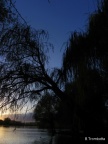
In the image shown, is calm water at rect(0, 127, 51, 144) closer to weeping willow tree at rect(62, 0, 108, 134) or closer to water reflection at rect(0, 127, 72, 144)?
water reflection at rect(0, 127, 72, 144)

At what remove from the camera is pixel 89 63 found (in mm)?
5535

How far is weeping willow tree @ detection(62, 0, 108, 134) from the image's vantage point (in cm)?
520

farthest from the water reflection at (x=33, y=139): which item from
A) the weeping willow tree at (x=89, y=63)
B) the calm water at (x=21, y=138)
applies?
the weeping willow tree at (x=89, y=63)

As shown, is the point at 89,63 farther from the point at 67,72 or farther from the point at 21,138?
the point at 21,138

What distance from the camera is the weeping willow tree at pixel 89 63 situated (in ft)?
17.0

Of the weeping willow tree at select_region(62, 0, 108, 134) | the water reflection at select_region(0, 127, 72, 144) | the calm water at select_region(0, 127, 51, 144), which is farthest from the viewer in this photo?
the calm water at select_region(0, 127, 51, 144)

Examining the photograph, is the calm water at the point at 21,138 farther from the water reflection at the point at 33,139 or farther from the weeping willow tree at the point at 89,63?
the weeping willow tree at the point at 89,63

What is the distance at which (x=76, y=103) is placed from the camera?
19.4 feet

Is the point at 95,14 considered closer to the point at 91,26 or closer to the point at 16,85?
the point at 91,26

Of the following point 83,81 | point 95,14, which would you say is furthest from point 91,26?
point 83,81

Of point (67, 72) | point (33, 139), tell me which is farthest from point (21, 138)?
point (67, 72)

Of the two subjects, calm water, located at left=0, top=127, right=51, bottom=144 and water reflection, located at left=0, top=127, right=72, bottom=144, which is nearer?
water reflection, located at left=0, top=127, right=72, bottom=144

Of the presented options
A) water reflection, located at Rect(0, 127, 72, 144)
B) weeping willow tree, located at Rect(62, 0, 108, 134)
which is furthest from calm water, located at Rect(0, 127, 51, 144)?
weeping willow tree, located at Rect(62, 0, 108, 134)

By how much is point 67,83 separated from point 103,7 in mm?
1775
